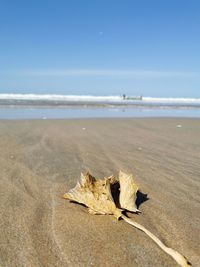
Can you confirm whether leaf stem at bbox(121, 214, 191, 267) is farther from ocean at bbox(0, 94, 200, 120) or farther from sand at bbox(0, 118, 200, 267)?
ocean at bbox(0, 94, 200, 120)

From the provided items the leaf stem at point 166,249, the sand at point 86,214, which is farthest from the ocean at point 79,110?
the leaf stem at point 166,249

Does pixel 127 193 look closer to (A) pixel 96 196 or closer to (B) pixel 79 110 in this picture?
(A) pixel 96 196

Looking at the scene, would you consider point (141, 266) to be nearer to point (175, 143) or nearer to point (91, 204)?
point (91, 204)

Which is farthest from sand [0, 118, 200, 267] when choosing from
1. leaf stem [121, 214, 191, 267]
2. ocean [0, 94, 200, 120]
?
ocean [0, 94, 200, 120]

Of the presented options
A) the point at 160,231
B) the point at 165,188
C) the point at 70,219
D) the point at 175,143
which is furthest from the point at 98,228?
the point at 175,143

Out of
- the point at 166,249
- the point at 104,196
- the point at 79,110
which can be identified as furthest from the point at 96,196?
the point at 79,110

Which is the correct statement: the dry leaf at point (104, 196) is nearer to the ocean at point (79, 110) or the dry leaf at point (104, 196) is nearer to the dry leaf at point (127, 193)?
the dry leaf at point (127, 193)
